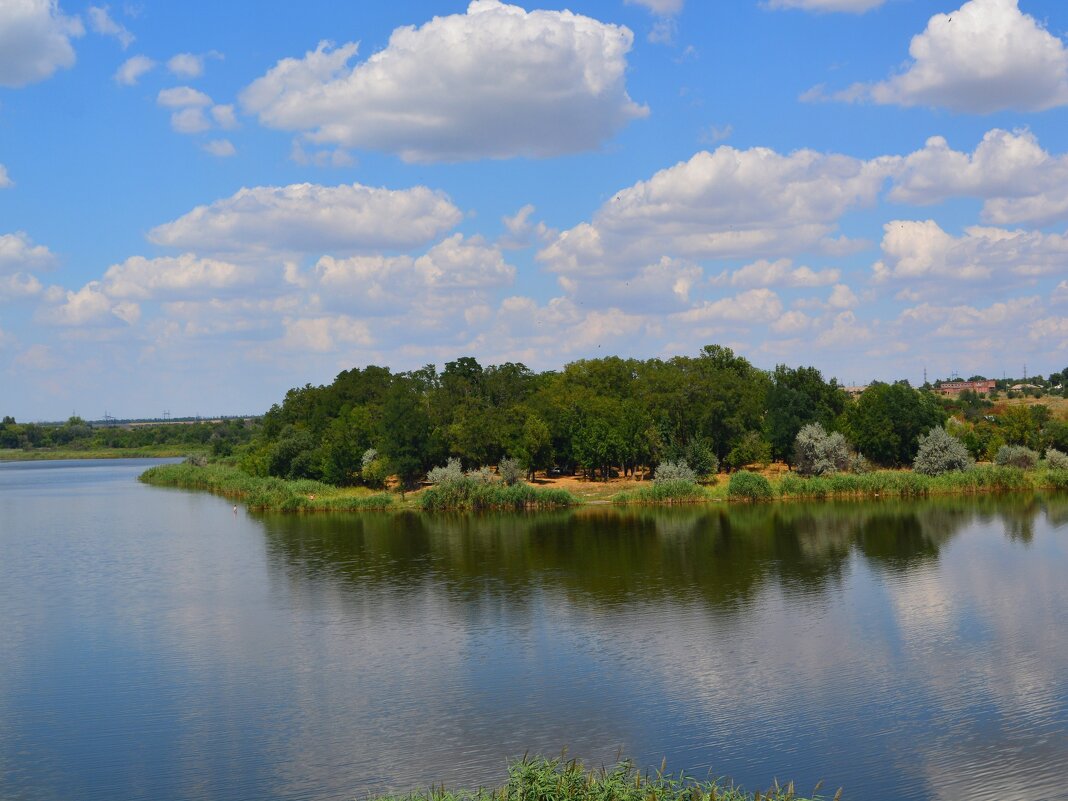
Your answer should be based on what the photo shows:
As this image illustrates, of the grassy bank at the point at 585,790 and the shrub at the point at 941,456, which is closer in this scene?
the grassy bank at the point at 585,790

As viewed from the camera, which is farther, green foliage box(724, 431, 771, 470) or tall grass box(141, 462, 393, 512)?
green foliage box(724, 431, 771, 470)

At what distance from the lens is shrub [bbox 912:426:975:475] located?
8388 centimetres

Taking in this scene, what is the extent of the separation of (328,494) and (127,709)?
60518 mm

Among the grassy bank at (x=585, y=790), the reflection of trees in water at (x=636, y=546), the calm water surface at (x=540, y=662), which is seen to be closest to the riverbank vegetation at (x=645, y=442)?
the reflection of trees in water at (x=636, y=546)

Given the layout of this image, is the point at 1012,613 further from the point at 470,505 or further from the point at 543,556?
the point at 470,505

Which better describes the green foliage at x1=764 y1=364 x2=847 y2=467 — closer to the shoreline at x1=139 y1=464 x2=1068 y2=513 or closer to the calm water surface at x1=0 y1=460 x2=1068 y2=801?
the shoreline at x1=139 y1=464 x2=1068 y2=513

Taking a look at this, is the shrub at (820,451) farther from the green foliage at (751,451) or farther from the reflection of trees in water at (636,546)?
the reflection of trees in water at (636,546)

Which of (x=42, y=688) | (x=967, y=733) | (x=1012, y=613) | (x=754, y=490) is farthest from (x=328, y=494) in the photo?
(x=967, y=733)

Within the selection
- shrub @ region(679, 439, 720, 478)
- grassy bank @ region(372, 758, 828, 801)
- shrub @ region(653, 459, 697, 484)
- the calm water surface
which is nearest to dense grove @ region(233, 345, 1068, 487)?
shrub @ region(679, 439, 720, 478)

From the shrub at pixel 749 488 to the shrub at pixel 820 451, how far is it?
30.2ft

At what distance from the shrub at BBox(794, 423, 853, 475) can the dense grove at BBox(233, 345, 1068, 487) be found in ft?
14.5

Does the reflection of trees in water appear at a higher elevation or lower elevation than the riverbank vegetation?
lower

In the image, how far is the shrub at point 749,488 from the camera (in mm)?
79750

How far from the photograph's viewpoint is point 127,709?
3019 centimetres
